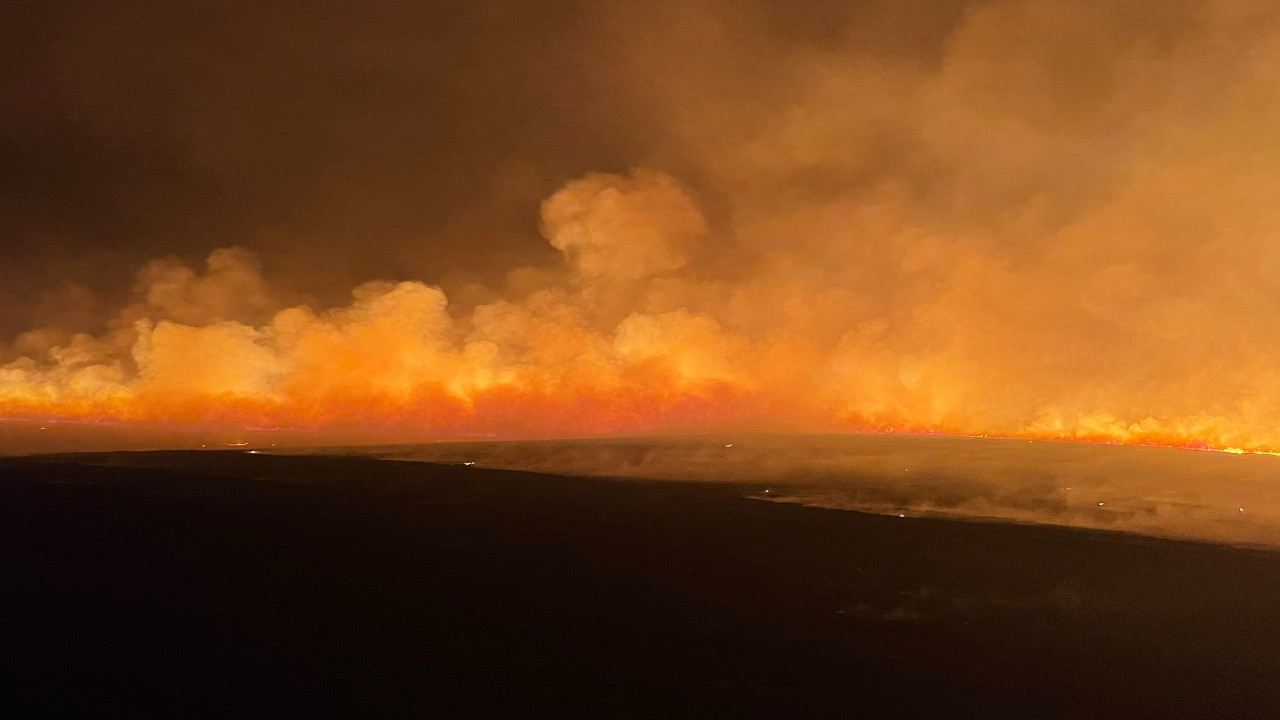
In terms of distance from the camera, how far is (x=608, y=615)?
32.1 ft

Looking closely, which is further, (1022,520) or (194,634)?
(1022,520)

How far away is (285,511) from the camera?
1625 centimetres

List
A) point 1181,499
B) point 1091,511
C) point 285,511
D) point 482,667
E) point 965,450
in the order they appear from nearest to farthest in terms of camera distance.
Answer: point 482,667
point 285,511
point 1091,511
point 1181,499
point 965,450

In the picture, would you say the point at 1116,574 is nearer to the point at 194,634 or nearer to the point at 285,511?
the point at 194,634

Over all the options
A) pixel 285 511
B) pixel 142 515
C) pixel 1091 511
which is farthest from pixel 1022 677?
pixel 142 515

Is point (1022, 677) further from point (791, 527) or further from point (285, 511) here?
point (285, 511)

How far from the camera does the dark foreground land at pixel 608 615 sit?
7637 mm

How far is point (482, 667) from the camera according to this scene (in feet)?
26.7

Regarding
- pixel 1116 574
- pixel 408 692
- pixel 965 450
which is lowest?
pixel 408 692

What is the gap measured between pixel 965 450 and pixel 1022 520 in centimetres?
1517

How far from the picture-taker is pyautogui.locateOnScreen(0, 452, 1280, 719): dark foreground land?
764 cm

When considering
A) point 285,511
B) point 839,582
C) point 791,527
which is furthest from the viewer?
point 285,511

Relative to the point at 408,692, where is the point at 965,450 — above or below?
above

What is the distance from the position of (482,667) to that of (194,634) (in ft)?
13.1
